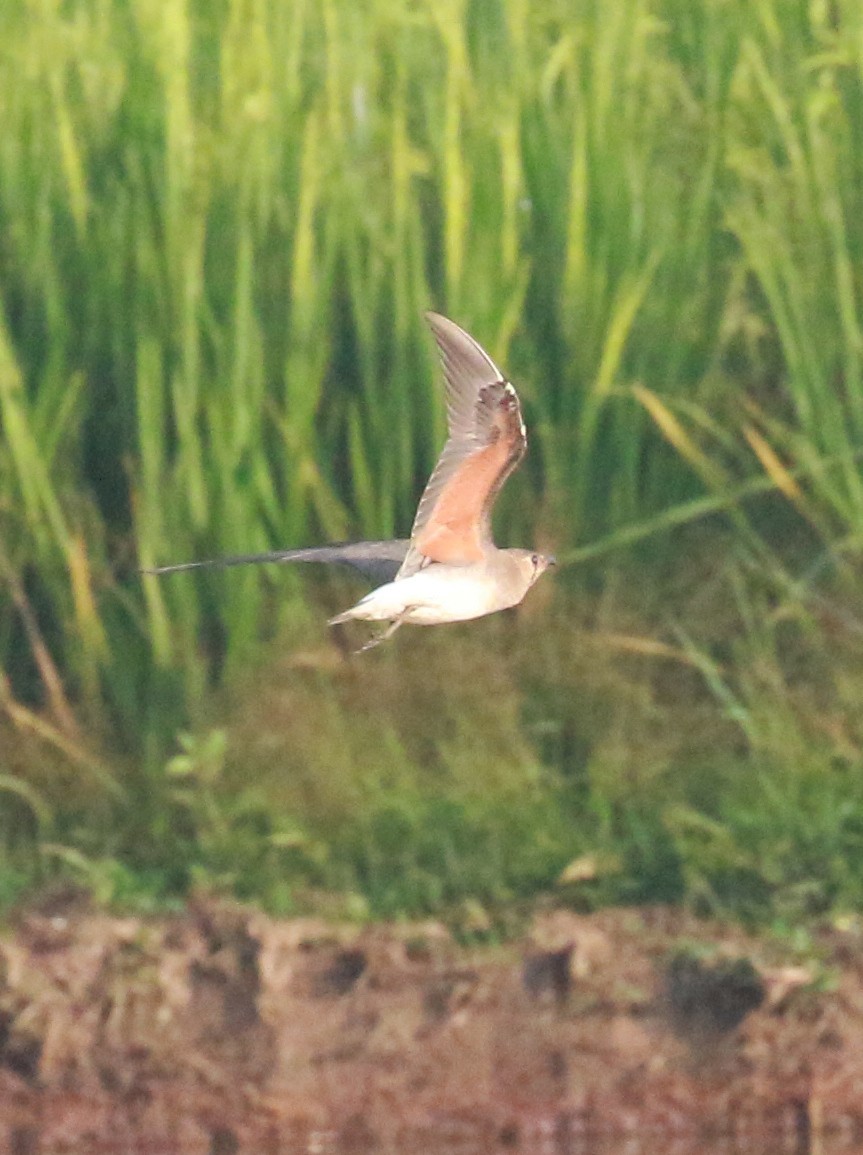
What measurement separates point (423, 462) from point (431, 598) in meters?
1.02

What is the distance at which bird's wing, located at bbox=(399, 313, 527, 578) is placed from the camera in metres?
2.70

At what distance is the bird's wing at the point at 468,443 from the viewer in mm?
2703

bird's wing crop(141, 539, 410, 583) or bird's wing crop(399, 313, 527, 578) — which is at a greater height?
bird's wing crop(399, 313, 527, 578)

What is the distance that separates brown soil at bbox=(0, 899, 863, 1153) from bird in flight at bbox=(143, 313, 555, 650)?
766 mm

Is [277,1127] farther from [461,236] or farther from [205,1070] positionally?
[461,236]

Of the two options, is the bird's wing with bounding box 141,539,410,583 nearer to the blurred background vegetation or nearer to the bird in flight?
the bird in flight

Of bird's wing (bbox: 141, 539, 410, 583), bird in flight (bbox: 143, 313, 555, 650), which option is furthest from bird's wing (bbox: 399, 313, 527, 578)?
bird's wing (bbox: 141, 539, 410, 583)

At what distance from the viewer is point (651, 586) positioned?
391cm

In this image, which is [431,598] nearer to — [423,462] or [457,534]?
[457,534]

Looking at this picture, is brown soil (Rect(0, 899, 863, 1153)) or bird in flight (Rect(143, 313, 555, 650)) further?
brown soil (Rect(0, 899, 863, 1153))

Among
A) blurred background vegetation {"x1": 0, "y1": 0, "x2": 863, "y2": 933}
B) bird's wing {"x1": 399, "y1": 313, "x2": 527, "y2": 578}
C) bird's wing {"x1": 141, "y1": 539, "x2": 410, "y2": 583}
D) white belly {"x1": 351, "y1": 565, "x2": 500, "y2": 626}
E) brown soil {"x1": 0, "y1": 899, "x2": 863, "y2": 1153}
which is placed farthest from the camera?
blurred background vegetation {"x1": 0, "y1": 0, "x2": 863, "y2": 933}

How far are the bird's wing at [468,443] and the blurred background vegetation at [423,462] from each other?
34.8 inches

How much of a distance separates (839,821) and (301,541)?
0.96 metres

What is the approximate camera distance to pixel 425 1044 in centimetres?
356
